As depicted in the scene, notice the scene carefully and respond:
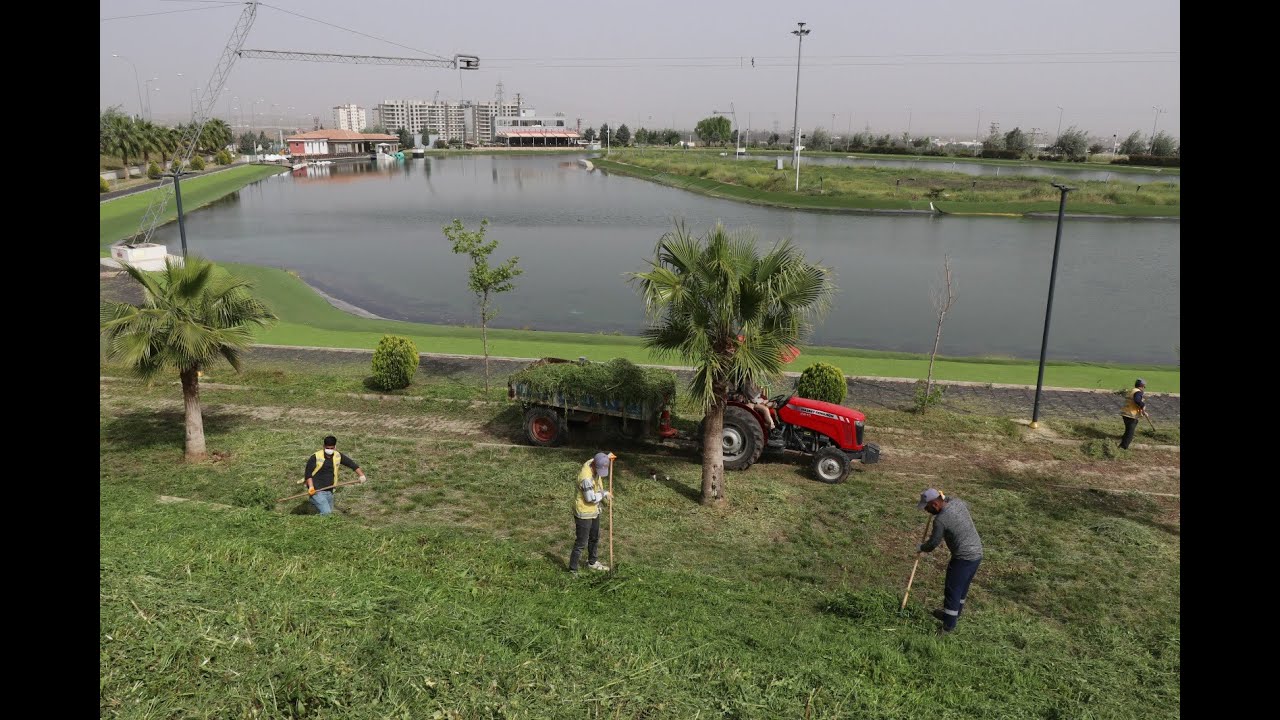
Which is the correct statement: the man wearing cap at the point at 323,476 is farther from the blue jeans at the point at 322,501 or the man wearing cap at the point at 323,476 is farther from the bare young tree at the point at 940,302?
the bare young tree at the point at 940,302

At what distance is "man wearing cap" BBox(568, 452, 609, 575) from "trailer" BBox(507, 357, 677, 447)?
3986 millimetres

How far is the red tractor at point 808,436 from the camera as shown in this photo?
12219 millimetres

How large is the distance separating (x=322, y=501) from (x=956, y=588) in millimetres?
7510

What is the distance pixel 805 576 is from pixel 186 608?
6185 mm

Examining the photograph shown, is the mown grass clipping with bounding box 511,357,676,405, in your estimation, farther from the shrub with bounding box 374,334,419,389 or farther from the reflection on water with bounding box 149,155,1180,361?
the shrub with bounding box 374,334,419,389

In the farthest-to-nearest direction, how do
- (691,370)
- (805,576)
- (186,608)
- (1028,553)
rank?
(691,370) < (1028,553) < (805,576) < (186,608)

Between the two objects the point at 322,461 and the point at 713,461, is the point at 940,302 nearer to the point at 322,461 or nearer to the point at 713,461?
the point at 713,461

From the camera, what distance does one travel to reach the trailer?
12923 mm

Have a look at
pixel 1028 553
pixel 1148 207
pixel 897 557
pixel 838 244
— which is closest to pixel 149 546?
pixel 897 557

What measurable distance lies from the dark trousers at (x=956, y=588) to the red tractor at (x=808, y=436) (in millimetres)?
4393

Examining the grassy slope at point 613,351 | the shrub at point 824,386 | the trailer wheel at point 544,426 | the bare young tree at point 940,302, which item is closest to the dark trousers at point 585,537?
the trailer wheel at point 544,426
